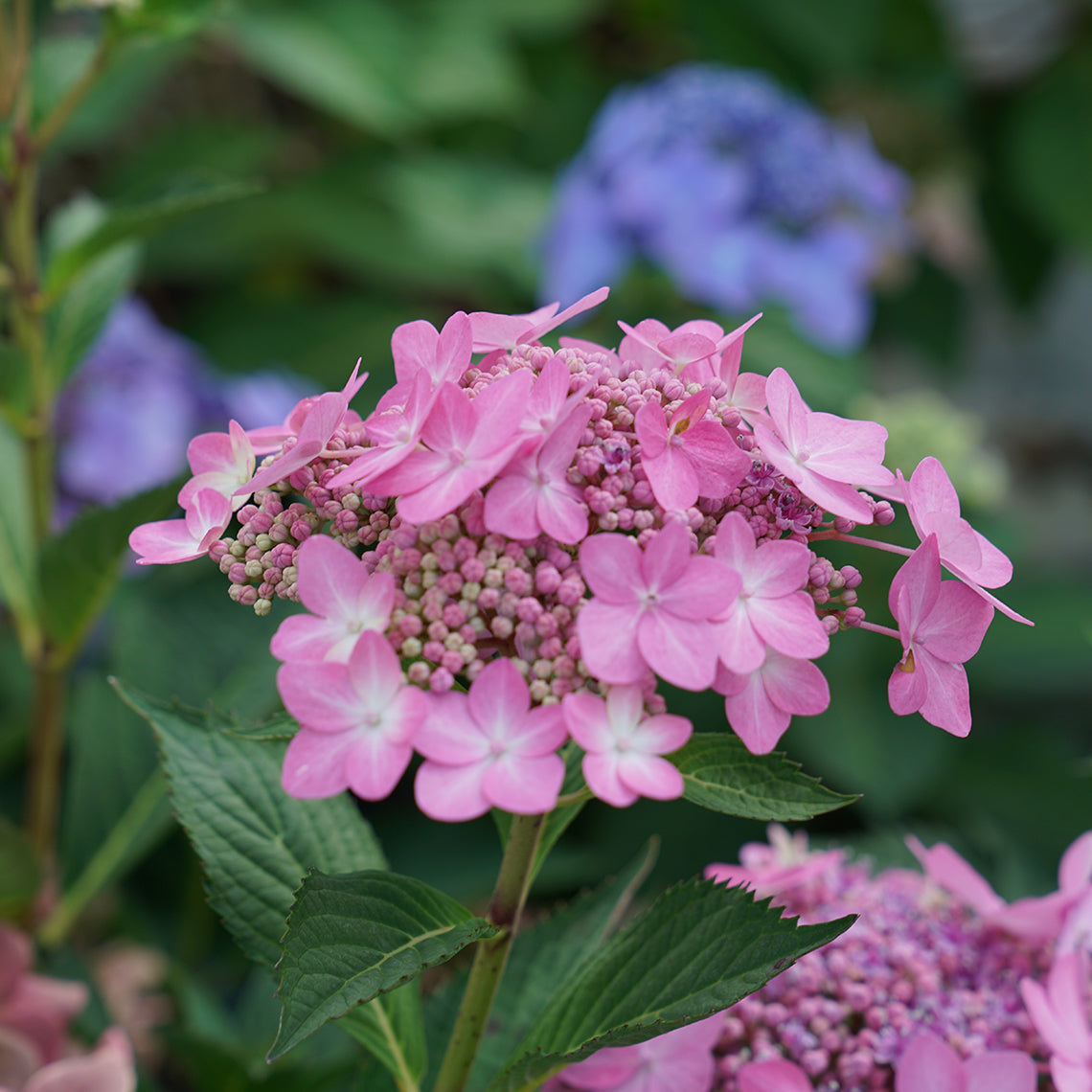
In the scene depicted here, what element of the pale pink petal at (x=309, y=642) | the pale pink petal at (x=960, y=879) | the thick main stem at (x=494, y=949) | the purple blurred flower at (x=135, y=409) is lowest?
the purple blurred flower at (x=135, y=409)

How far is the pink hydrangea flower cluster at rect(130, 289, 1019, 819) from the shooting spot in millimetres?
309

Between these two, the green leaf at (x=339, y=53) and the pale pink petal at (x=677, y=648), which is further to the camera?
the green leaf at (x=339, y=53)

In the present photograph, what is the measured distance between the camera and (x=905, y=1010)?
1.44 ft

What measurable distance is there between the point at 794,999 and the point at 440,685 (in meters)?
0.24

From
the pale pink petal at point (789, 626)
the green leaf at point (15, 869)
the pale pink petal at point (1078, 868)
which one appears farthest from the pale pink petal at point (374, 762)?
the green leaf at point (15, 869)

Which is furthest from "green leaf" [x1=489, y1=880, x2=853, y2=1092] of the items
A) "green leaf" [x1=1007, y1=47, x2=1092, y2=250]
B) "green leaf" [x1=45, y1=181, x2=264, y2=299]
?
"green leaf" [x1=1007, y1=47, x2=1092, y2=250]

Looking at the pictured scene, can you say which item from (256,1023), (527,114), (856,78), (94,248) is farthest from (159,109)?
(256,1023)

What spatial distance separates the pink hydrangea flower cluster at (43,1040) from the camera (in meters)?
0.49

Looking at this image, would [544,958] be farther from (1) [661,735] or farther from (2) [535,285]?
(2) [535,285]

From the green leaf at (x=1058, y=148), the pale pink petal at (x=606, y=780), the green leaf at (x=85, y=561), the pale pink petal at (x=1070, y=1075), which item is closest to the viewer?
Answer: the pale pink petal at (x=606, y=780)

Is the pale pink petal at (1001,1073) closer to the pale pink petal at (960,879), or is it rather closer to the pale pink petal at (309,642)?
the pale pink petal at (960,879)

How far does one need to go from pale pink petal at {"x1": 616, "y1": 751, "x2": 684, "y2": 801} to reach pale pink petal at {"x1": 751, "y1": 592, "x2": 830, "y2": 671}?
1.9 inches

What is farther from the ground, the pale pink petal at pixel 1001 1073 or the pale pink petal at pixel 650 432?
the pale pink petal at pixel 650 432

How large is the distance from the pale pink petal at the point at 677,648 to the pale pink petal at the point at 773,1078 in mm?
189
